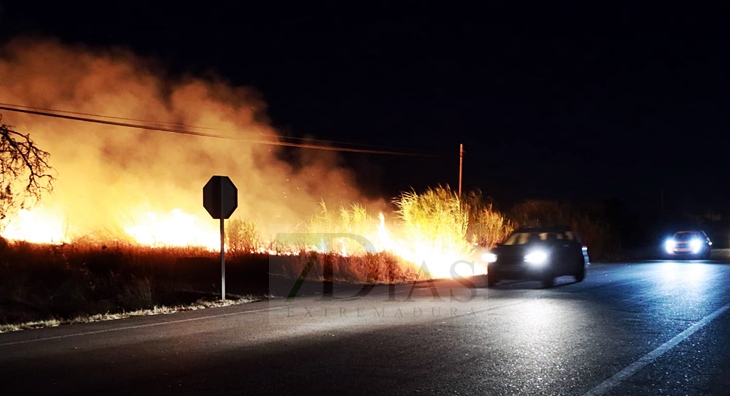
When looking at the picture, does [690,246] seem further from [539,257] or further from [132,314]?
[132,314]

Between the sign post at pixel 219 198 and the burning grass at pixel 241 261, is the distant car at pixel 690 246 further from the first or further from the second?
the sign post at pixel 219 198

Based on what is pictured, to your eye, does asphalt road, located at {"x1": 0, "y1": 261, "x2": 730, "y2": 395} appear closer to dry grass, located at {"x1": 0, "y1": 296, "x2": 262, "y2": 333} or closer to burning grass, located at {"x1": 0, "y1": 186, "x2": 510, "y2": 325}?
dry grass, located at {"x1": 0, "y1": 296, "x2": 262, "y2": 333}

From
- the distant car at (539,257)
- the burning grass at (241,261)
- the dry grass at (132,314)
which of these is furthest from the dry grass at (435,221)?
the dry grass at (132,314)

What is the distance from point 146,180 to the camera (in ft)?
104

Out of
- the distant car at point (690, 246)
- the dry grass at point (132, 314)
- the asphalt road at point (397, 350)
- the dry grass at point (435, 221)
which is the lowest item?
the dry grass at point (132, 314)

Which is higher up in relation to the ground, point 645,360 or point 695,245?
point 695,245

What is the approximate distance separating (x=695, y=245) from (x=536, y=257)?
19.3 m

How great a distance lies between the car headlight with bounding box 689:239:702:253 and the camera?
112 feet

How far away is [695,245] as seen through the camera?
112ft

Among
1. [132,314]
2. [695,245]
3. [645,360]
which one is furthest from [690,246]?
[132,314]

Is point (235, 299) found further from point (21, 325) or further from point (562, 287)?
point (562, 287)

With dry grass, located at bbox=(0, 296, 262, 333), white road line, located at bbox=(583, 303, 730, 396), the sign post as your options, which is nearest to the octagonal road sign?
the sign post

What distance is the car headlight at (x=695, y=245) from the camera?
3419cm

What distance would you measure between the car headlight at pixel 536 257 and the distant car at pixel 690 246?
62.2 feet
